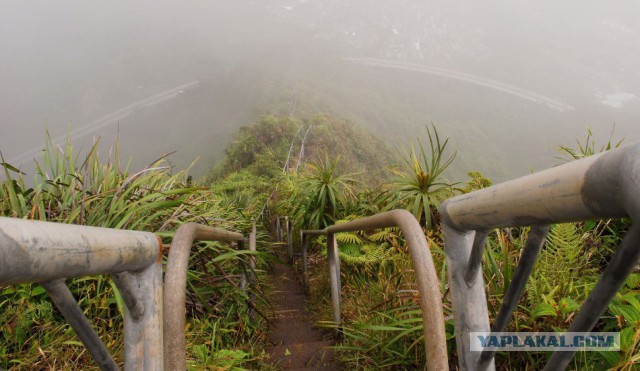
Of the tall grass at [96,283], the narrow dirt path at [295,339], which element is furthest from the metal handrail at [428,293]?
the narrow dirt path at [295,339]

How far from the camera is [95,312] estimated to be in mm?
1667

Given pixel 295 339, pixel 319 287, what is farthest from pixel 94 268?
pixel 319 287

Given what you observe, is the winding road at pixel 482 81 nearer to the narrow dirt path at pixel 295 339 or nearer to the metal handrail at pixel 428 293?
the narrow dirt path at pixel 295 339

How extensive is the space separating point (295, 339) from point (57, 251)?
9.07 feet

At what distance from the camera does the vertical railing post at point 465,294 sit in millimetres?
647

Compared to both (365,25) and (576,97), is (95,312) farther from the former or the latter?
(365,25)

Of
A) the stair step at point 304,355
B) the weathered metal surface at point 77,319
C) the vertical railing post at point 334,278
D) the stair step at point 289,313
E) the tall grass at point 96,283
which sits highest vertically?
the weathered metal surface at point 77,319

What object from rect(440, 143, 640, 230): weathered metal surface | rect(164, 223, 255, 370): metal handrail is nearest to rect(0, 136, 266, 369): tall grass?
rect(164, 223, 255, 370): metal handrail

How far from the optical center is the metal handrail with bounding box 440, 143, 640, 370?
27 centimetres

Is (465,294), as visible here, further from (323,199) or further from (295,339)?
(323,199)

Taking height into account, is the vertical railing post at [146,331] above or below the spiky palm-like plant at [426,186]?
above

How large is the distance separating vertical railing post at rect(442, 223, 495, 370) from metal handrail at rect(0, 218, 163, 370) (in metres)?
0.58

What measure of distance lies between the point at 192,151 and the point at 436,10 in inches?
3107

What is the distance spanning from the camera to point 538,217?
1.25 ft
